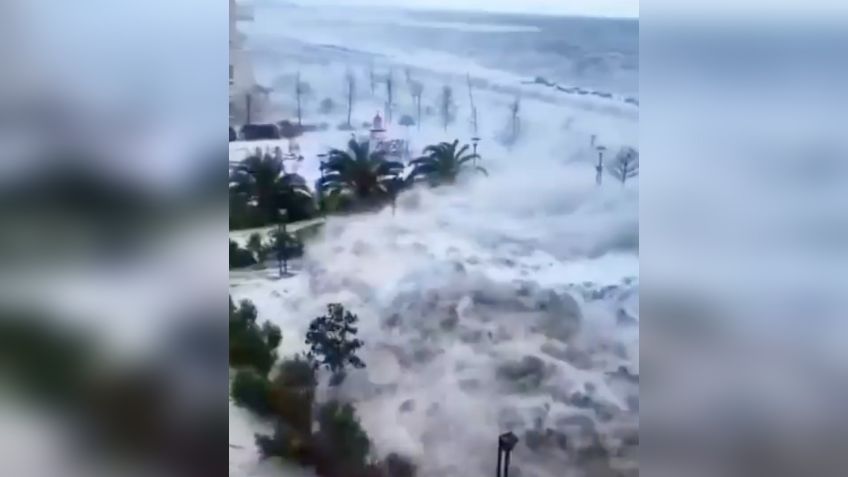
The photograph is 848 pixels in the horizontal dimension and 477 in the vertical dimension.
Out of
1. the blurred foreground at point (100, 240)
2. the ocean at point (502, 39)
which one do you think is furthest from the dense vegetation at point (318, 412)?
the ocean at point (502, 39)

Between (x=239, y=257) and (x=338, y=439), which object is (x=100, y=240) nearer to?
(x=239, y=257)

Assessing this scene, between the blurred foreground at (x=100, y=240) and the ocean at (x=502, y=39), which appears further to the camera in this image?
the ocean at (x=502, y=39)

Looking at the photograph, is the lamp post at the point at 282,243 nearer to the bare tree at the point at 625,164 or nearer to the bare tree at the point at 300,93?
the bare tree at the point at 300,93

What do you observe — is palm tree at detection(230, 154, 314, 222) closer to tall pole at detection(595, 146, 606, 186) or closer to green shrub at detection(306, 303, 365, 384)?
green shrub at detection(306, 303, 365, 384)

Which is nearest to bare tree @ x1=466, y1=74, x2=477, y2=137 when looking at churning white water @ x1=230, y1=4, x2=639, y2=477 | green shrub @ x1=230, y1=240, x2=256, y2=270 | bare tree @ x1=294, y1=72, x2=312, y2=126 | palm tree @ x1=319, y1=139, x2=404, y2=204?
churning white water @ x1=230, y1=4, x2=639, y2=477

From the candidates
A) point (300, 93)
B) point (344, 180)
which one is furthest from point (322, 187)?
point (300, 93)
